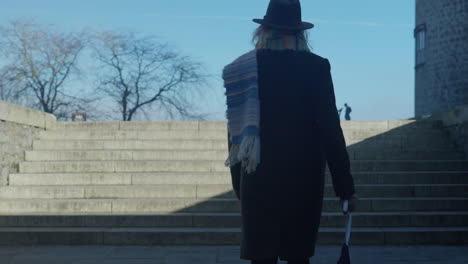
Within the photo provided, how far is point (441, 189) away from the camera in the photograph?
744cm

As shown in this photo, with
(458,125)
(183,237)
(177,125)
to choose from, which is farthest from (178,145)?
(458,125)

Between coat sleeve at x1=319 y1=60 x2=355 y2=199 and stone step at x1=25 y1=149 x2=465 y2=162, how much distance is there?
6.00m

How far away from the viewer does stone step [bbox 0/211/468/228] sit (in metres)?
6.48

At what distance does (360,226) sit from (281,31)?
4.32 m

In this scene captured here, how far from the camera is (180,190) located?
736cm

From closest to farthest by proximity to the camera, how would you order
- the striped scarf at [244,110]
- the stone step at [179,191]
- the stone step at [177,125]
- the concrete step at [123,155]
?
the striped scarf at [244,110] → the stone step at [179,191] → the concrete step at [123,155] → the stone step at [177,125]

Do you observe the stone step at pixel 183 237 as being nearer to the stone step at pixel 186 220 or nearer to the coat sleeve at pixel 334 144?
the stone step at pixel 186 220

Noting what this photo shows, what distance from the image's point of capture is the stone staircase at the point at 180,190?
614 cm

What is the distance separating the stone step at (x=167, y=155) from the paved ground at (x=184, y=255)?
288cm

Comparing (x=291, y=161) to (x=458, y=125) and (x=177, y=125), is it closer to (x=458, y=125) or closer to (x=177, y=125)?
(x=458, y=125)

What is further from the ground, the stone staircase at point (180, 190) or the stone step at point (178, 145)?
the stone step at point (178, 145)

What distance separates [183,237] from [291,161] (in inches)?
145

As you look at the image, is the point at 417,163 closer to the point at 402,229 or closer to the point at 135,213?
the point at 402,229

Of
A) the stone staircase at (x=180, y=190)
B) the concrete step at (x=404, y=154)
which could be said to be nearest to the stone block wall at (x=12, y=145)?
the stone staircase at (x=180, y=190)
